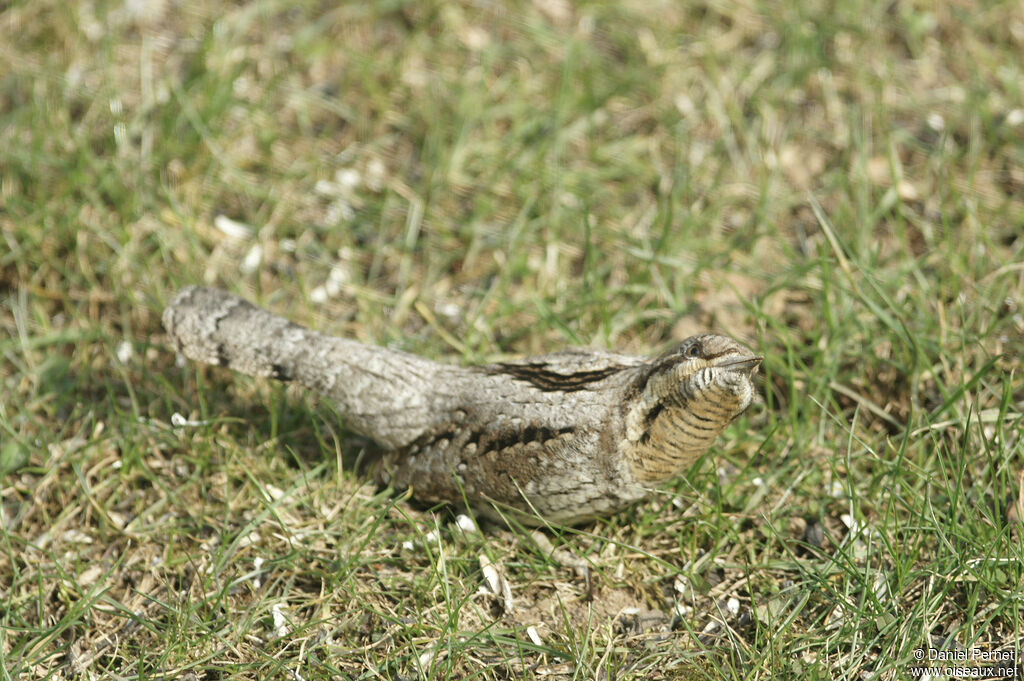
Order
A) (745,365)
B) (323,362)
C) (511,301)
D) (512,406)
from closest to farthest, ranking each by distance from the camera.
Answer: (745,365) < (512,406) < (323,362) < (511,301)

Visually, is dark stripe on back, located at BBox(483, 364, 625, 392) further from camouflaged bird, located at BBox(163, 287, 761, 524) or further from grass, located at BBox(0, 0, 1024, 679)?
grass, located at BBox(0, 0, 1024, 679)

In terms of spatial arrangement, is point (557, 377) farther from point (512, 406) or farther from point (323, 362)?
point (323, 362)

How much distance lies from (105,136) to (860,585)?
14.4 ft

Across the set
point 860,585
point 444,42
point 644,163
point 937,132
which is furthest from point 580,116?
point 860,585

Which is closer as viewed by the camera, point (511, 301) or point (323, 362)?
point (323, 362)

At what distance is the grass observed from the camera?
3.44m

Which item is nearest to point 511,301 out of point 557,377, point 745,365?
point 557,377

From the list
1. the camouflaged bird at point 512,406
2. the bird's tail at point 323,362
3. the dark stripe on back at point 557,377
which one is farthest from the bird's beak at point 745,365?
the bird's tail at point 323,362

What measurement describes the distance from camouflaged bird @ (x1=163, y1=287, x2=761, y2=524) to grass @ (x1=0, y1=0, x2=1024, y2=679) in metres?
0.22

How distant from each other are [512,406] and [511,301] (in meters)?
1.23

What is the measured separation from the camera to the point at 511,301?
4711 millimetres

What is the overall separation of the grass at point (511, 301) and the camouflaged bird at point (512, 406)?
0.22m

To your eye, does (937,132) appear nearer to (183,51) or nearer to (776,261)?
(776,261)

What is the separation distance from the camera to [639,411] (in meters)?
3.36
